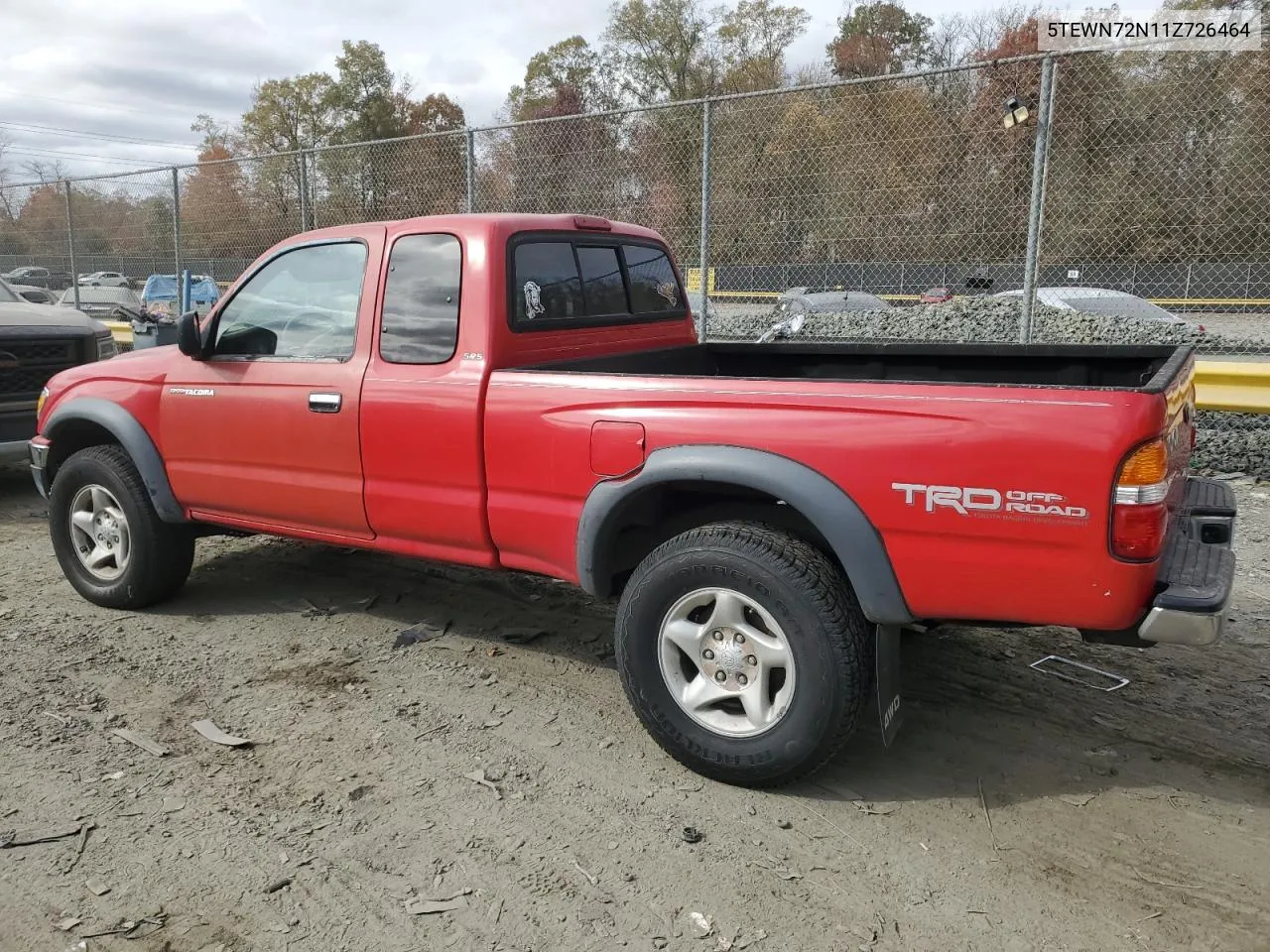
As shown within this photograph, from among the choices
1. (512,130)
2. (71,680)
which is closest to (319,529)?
(71,680)

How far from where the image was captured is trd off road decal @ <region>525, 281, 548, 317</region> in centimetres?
407

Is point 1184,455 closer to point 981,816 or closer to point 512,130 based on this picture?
point 981,816

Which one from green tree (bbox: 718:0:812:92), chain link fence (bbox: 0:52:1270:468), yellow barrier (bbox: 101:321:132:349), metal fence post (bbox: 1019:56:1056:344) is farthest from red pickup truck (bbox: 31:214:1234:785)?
green tree (bbox: 718:0:812:92)

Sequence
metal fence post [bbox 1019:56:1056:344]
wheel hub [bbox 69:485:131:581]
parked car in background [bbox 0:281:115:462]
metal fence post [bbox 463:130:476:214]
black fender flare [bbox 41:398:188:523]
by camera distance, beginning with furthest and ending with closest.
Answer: metal fence post [bbox 463:130:476:214], parked car in background [bbox 0:281:115:462], metal fence post [bbox 1019:56:1056:344], wheel hub [bbox 69:485:131:581], black fender flare [bbox 41:398:188:523]

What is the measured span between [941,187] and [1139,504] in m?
6.32

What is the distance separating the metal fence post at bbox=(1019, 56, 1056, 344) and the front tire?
4883mm

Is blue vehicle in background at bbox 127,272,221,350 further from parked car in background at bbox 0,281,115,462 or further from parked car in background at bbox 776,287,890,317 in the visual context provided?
parked car in background at bbox 776,287,890,317

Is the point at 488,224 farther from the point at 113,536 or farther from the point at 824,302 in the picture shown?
the point at 824,302

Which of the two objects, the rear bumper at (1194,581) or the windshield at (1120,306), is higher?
the windshield at (1120,306)

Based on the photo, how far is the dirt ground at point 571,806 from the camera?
259 cm

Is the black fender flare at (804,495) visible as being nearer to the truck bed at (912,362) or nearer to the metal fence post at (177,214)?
the truck bed at (912,362)

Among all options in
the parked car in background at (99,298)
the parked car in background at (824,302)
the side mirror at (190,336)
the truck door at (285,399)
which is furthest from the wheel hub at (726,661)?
the parked car in background at (99,298)

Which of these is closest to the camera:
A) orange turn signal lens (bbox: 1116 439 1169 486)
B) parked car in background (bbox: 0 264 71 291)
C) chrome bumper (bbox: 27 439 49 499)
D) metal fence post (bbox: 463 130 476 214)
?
orange turn signal lens (bbox: 1116 439 1169 486)

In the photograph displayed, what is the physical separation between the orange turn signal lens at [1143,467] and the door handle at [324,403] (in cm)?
294
